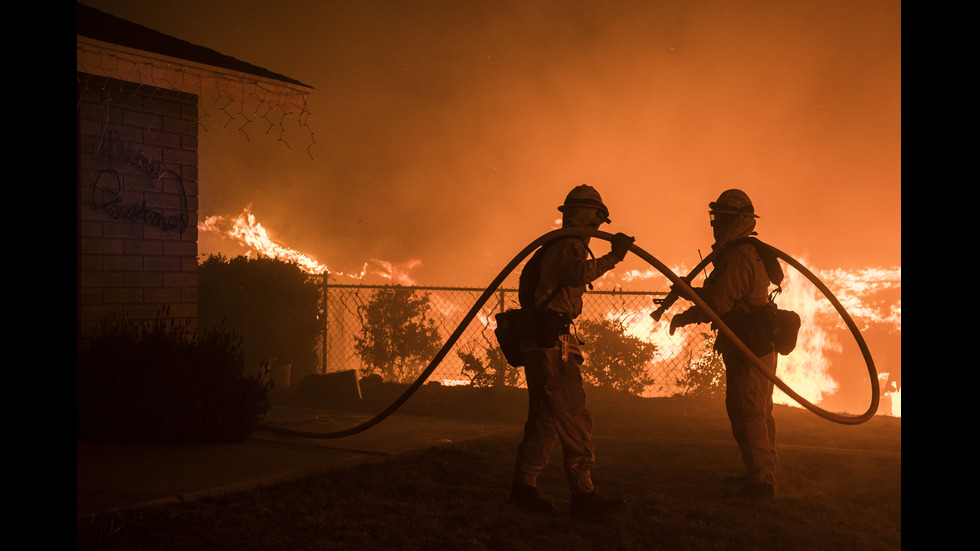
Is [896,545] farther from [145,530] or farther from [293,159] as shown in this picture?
[293,159]

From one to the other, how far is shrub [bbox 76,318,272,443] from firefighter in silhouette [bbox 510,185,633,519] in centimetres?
278

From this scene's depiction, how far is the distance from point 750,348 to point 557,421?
1.84 meters

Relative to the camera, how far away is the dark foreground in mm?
4477

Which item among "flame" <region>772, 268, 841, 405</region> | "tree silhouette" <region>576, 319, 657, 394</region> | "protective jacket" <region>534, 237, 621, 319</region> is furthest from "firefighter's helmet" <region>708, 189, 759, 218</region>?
"flame" <region>772, 268, 841, 405</region>

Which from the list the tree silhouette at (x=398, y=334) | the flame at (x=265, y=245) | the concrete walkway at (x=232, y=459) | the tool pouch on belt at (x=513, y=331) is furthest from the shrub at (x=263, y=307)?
the tool pouch on belt at (x=513, y=331)

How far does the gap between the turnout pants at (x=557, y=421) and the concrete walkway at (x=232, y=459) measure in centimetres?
154

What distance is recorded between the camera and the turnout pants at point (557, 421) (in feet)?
17.3

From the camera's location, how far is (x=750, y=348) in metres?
6.09

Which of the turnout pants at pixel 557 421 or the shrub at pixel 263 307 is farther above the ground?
the shrub at pixel 263 307

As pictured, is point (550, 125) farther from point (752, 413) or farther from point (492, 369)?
point (752, 413)

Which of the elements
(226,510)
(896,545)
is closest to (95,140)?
(226,510)

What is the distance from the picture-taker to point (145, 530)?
4.33 m

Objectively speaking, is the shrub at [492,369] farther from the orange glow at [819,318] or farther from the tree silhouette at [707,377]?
the tree silhouette at [707,377]

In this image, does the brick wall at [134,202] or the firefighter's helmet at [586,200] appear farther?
the brick wall at [134,202]
